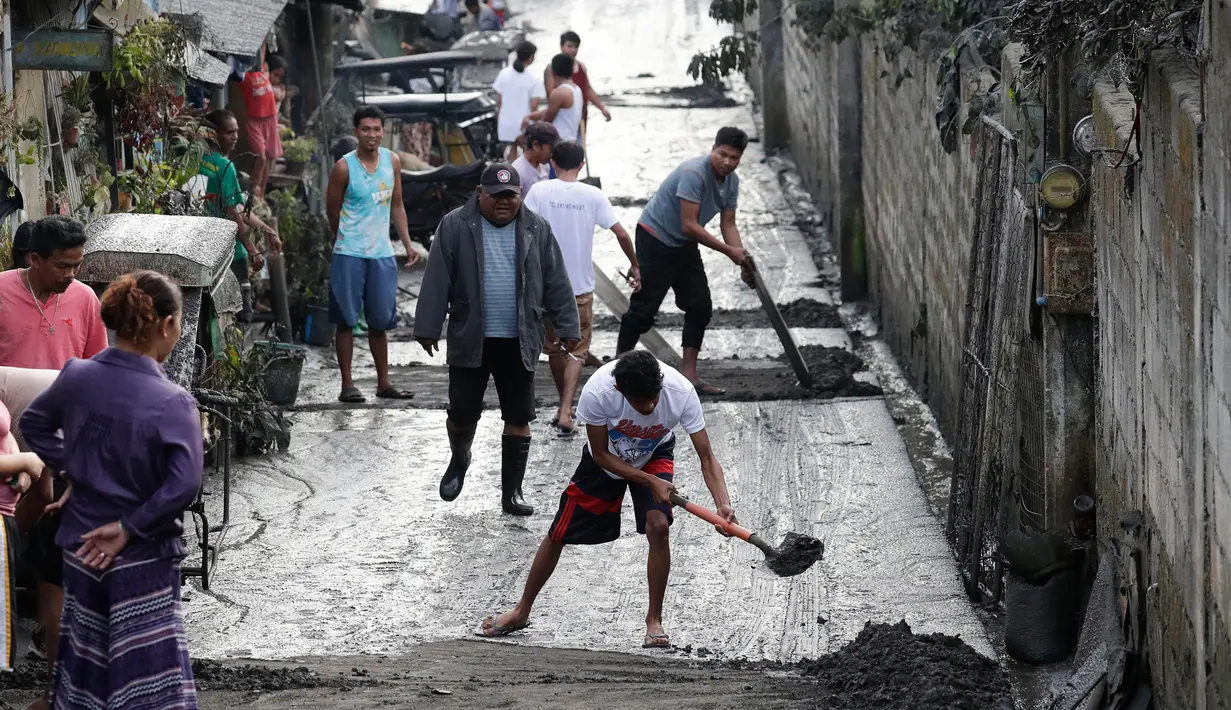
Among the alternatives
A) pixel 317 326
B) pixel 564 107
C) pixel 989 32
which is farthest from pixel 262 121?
pixel 989 32

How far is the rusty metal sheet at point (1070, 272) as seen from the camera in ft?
23.2

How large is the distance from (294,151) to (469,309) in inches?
260

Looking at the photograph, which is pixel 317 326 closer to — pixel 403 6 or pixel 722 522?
pixel 722 522

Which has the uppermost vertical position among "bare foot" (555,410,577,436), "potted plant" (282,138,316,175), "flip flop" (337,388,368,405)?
"potted plant" (282,138,316,175)

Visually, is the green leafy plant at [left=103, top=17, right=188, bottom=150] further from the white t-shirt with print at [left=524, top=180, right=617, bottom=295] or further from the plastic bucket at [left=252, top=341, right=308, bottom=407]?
the white t-shirt with print at [left=524, top=180, right=617, bottom=295]

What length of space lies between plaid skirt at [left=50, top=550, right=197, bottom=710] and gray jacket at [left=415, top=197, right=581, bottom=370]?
3654mm

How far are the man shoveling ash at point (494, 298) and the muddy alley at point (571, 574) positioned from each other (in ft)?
1.93

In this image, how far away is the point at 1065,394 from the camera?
23.6ft

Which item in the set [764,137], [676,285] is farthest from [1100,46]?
[764,137]

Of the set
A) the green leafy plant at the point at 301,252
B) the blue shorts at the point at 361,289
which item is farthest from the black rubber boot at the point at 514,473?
the green leafy plant at the point at 301,252

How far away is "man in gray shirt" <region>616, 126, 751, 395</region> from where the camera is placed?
10.9 metres

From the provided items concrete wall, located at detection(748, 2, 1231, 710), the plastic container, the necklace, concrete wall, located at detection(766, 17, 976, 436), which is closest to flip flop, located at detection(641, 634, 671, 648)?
the plastic container

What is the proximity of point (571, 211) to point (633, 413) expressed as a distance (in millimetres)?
3664

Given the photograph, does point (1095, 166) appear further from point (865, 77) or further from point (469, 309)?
point (865, 77)
